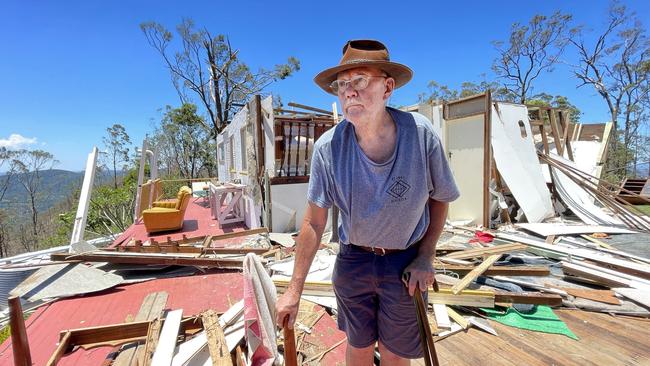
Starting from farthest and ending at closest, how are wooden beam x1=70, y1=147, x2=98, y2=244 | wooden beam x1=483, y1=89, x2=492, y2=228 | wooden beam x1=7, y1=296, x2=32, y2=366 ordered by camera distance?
1. wooden beam x1=483, y1=89, x2=492, y2=228
2. wooden beam x1=70, y1=147, x2=98, y2=244
3. wooden beam x1=7, y1=296, x2=32, y2=366

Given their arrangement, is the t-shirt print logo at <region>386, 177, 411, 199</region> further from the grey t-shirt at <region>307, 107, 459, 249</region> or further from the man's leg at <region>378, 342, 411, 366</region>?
the man's leg at <region>378, 342, 411, 366</region>

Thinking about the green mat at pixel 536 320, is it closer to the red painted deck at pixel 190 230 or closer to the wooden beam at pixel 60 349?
the wooden beam at pixel 60 349

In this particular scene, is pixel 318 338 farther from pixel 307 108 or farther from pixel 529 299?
pixel 307 108

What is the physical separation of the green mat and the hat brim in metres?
2.43

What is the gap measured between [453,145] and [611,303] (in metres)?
4.25

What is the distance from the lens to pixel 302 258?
144 cm

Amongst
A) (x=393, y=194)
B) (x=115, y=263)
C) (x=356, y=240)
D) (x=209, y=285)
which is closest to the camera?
(x=393, y=194)

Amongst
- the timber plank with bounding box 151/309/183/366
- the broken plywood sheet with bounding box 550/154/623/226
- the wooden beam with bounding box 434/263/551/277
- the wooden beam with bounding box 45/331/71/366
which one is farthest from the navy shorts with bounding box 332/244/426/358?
the broken plywood sheet with bounding box 550/154/623/226

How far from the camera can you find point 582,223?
6332 mm

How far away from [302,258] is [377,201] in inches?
17.5

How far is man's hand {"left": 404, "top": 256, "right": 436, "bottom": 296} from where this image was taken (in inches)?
52.1

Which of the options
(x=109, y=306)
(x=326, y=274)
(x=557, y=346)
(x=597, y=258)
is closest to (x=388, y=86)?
(x=557, y=346)

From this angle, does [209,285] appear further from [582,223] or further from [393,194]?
[582,223]

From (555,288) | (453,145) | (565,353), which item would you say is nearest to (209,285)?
(565,353)
